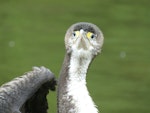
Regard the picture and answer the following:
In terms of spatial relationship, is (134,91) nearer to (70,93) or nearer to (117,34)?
(117,34)

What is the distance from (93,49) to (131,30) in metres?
10.5

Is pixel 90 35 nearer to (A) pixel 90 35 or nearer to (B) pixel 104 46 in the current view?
(A) pixel 90 35

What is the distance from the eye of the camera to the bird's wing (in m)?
6.41

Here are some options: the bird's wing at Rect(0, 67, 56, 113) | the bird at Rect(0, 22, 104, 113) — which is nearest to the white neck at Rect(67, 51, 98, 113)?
Result: the bird at Rect(0, 22, 104, 113)

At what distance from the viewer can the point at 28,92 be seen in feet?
21.9

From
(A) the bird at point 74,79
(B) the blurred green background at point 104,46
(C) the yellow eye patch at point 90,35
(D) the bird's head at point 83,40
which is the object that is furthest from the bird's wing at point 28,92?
(B) the blurred green background at point 104,46

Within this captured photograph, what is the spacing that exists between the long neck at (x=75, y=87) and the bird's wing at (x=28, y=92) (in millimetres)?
398

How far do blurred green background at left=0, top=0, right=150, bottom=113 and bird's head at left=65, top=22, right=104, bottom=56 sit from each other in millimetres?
4843

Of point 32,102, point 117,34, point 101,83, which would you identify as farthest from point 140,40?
point 32,102

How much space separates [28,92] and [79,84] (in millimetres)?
608

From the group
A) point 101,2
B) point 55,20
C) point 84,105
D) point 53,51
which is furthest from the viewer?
point 101,2

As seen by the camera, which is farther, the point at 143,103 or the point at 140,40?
the point at 140,40

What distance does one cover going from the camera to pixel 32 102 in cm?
706

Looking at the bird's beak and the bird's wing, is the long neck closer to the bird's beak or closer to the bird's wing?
the bird's beak
